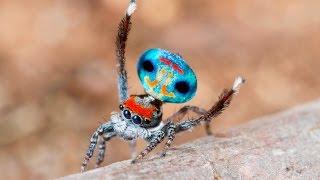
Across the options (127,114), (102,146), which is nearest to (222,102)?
(127,114)

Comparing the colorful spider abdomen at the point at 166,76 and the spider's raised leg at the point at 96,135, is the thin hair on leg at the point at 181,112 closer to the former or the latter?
the colorful spider abdomen at the point at 166,76

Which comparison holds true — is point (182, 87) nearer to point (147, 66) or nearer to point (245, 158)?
point (147, 66)

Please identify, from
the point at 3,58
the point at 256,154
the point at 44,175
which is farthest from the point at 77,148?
the point at 256,154

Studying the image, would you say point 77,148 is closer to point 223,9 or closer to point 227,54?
point 227,54

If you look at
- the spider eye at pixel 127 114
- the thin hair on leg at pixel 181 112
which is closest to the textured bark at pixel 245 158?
the thin hair on leg at pixel 181 112

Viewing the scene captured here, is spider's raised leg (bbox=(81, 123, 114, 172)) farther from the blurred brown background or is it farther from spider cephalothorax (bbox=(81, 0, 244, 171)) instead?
the blurred brown background

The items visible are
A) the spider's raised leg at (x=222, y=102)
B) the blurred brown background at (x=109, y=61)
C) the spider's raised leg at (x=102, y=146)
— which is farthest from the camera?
the blurred brown background at (x=109, y=61)

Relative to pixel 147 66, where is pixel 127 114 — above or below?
below

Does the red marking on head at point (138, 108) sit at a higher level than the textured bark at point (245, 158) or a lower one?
higher
